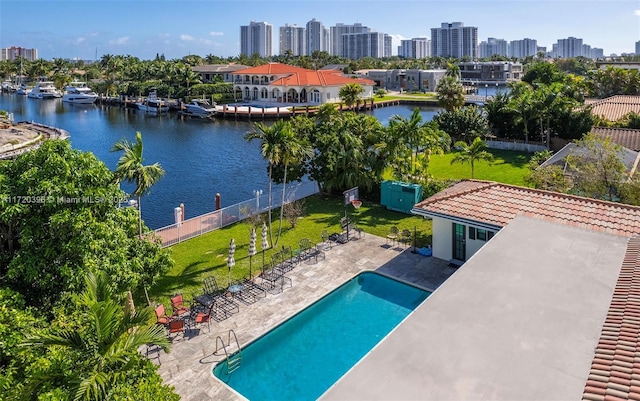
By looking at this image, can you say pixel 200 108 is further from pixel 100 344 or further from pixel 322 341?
pixel 100 344

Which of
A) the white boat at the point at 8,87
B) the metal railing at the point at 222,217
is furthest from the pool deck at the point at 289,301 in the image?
the white boat at the point at 8,87

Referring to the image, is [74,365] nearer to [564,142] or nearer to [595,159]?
[595,159]

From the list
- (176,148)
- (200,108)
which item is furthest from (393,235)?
(200,108)

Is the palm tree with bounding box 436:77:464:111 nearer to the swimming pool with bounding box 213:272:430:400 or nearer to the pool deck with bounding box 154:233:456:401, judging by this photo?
the pool deck with bounding box 154:233:456:401

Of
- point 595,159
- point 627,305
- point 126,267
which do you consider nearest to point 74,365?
point 126,267

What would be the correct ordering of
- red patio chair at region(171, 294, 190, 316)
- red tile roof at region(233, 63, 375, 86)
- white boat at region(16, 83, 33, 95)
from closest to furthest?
red patio chair at region(171, 294, 190, 316) → red tile roof at region(233, 63, 375, 86) → white boat at region(16, 83, 33, 95)

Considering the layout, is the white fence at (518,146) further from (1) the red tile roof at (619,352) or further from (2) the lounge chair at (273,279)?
(1) the red tile roof at (619,352)

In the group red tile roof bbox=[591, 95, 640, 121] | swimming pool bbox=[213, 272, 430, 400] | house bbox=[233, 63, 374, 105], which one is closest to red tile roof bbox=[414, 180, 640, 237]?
swimming pool bbox=[213, 272, 430, 400]
